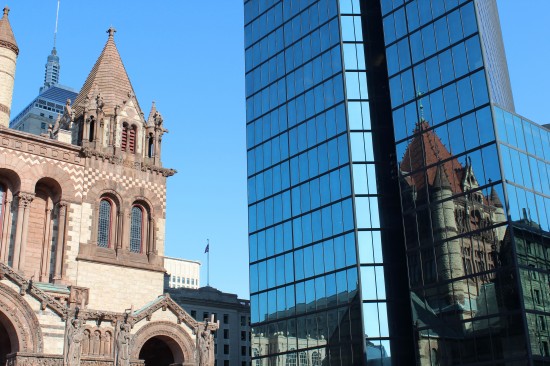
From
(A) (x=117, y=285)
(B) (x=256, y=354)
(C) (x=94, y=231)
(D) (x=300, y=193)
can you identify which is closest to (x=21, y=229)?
(C) (x=94, y=231)

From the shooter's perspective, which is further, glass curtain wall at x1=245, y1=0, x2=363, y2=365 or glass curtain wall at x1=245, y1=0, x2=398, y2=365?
glass curtain wall at x1=245, y1=0, x2=363, y2=365

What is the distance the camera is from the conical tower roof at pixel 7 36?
4991cm

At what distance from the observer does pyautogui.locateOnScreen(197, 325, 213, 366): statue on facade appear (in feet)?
151

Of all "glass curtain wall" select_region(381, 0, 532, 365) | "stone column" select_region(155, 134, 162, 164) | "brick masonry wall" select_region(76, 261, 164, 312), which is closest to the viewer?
"glass curtain wall" select_region(381, 0, 532, 365)

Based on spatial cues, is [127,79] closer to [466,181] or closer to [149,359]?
[149,359]

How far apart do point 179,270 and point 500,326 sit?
139 meters

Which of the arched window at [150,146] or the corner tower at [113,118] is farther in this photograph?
the arched window at [150,146]

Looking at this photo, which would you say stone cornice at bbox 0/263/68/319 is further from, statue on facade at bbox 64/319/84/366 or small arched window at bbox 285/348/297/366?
small arched window at bbox 285/348/297/366

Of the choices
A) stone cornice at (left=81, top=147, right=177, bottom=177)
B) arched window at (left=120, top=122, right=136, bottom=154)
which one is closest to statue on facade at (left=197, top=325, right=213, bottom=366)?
stone cornice at (left=81, top=147, right=177, bottom=177)

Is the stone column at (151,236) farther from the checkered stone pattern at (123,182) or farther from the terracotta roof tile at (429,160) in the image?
the terracotta roof tile at (429,160)

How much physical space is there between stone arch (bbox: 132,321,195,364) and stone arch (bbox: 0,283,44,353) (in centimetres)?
765

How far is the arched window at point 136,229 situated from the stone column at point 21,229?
25.2 feet

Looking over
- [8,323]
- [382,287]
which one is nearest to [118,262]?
[8,323]

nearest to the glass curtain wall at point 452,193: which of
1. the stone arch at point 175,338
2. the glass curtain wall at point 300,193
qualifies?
the glass curtain wall at point 300,193
